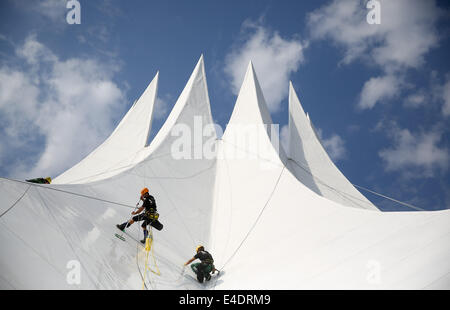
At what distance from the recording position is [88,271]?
3.04 m

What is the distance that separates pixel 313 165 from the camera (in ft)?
33.2

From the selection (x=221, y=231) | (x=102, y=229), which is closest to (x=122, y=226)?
(x=102, y=229)

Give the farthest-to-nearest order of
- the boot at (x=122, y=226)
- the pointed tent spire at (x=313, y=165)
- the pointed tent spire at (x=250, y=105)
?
the pointed tent spire at (x=313, y=165) < the pointed tent spire at (x=250, y=105) < the boot at (x=122, y=226)

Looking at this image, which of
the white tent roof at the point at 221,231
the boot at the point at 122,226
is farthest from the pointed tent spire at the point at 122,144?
the boot at the point at 122,226

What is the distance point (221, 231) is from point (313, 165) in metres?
5.86

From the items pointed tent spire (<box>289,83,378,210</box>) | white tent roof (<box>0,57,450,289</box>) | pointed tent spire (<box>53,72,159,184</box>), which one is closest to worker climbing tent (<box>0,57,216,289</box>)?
white tent roof (<box>0,57,450,289</box>)

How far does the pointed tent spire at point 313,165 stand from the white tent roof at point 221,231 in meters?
2.86

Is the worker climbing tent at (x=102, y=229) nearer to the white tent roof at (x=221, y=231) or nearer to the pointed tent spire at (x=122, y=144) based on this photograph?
the white tent roof at (x=221, y=231)

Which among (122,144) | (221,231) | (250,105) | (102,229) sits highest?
(250,105)

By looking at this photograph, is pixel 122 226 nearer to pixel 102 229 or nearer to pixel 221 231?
pixel 102 229

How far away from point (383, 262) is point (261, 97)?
24.2 feet

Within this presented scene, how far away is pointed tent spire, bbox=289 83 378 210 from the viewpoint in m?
8.99

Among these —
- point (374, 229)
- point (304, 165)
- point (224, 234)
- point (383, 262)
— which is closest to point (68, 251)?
point (224, 234)

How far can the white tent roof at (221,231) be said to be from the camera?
2.95m
